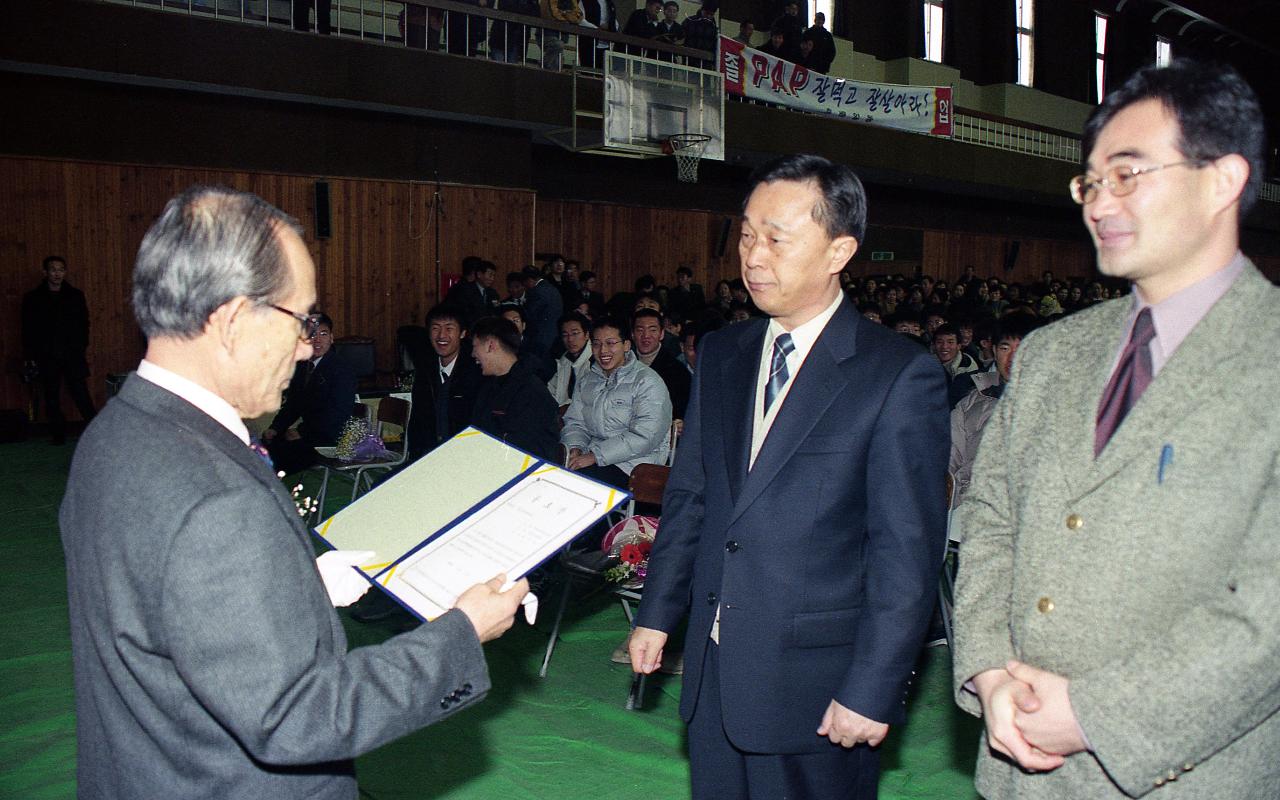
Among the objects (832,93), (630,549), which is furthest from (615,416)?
(832,93)

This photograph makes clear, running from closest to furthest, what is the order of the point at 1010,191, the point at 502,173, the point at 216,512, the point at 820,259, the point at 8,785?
1. the point at 216,512
2. the point at 820,259
3. the point at 8,785
4. the point at 502,173
5. the point at 1010,191

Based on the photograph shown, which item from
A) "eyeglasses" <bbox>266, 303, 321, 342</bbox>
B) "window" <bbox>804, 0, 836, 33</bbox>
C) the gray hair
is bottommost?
"eyeglasses" <bbox>266, 303, 321, 342</bbox>

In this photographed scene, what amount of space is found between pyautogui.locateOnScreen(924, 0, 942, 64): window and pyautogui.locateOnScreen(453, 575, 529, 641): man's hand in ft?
63.3

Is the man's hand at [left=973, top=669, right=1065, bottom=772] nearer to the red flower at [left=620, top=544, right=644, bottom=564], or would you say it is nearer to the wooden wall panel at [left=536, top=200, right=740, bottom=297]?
the red flower at [left=620, top=544, right=644, bottom=564]

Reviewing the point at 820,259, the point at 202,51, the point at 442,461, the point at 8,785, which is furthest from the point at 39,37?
the point at 820,259

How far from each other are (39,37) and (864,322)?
9.02m

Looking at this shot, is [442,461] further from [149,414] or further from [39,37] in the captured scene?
[39,37]

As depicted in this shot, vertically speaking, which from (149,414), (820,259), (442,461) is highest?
(820,259)

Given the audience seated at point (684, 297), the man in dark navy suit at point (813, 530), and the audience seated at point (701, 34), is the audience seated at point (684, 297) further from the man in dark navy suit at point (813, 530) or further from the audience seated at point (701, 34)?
the man in dark navy suit at point (813, 530)

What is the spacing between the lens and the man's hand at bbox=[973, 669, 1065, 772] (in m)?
1.33

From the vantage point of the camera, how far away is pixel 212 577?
1173 mm

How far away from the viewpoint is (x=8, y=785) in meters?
3.20

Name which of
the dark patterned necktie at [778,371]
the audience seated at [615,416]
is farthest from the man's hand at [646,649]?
the audience seated at [615,416]

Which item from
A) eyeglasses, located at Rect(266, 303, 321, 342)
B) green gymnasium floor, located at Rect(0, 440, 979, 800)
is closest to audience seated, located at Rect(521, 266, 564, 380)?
green gymnasium floor, located at Rect(0, 440, 979, 800)
